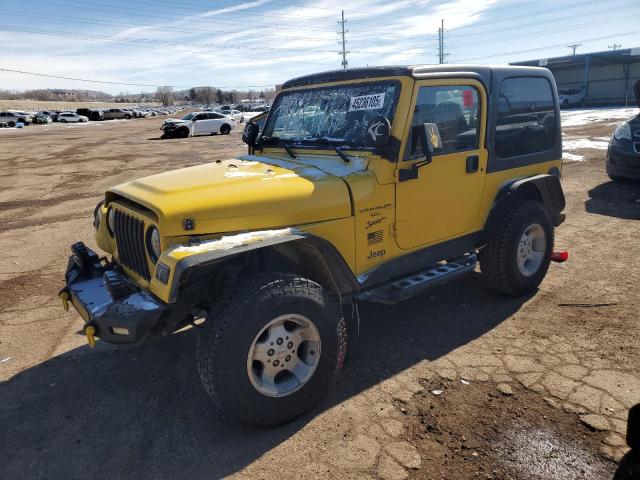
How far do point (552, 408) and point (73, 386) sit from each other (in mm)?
3260

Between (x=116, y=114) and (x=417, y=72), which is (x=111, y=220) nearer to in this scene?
(x=417, y=72)

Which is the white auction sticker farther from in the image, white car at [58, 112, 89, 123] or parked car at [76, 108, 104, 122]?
parked car at [76, 108, 104, 122]

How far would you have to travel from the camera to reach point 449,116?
379 centimetres

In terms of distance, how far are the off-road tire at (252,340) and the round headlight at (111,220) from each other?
126cm

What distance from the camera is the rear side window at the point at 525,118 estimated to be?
4.23 metres

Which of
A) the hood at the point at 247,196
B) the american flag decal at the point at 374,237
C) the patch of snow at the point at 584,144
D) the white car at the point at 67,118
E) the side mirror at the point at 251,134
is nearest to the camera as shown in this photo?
the hood at the point at 247,196

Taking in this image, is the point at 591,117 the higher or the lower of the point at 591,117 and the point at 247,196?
the higher

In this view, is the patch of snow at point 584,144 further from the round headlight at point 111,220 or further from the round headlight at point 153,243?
the round headlight at point 153,243

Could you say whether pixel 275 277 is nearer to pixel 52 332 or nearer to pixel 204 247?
pixel 204 247

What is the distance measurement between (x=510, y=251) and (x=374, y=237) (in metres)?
1.60

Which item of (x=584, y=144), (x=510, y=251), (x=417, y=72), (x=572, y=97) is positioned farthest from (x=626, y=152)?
(x=572, y=97)

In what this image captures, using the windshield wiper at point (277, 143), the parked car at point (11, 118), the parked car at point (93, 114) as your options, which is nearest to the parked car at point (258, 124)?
the windshield wiper at point (277, 143)

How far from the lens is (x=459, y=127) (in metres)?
3.88

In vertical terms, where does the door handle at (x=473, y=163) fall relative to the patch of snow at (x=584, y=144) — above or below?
above
